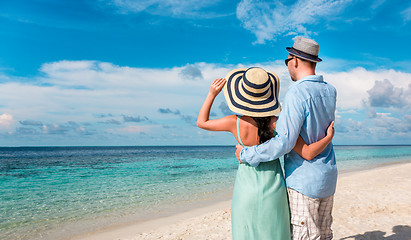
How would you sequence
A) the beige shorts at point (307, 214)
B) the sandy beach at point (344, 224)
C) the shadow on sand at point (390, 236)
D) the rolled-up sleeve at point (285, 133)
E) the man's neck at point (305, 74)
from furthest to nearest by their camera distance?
1. the sandy beach at point (344, 224)
2. the shadow on sand at point (390, 236)
3. the man's neck at point (305, 74)
4. the beige shorts at point (307, 214)
5. the rolled-up sleeve at point (285, 133)

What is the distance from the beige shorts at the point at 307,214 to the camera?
83.7 inches

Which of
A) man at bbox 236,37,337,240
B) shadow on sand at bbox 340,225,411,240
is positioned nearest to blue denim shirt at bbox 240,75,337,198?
man at bbox 236,37,337,240

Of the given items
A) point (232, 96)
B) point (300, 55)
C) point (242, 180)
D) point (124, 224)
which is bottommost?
point (124, 224)

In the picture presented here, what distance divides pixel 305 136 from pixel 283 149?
23cm

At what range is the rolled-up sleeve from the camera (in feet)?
6.43

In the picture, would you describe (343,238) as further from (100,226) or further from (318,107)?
(100,226)

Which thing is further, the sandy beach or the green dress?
the sandy beach

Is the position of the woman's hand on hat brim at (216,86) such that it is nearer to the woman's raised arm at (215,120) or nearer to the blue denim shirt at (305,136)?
the woman's raised arm at (215,120)

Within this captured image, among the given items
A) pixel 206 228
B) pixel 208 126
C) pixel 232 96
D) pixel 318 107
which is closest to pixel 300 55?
pixel 318 107

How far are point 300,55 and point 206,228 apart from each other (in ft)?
15.3

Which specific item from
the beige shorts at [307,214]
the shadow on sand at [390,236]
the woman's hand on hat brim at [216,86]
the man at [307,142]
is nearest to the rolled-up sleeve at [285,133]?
the man at [307,142]

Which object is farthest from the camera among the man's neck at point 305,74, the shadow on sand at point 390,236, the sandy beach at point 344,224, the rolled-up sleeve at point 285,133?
the sandy beach at point 344,224

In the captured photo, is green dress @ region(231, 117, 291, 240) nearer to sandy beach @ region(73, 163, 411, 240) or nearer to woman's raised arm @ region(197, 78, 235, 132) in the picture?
woman's raised arm @ region(197, 78, 235, 132)

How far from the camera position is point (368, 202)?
7168 mm
